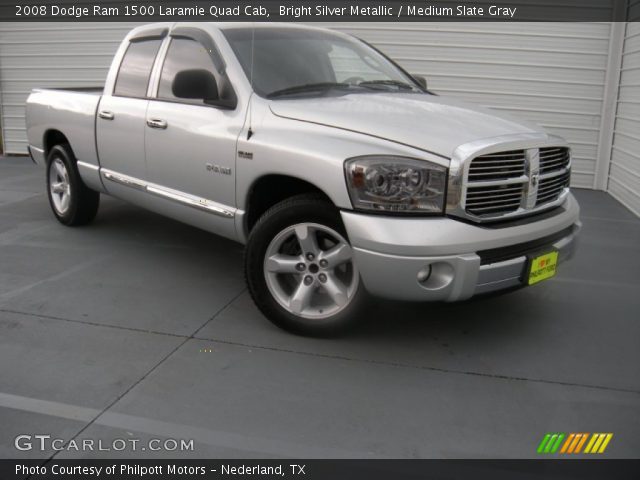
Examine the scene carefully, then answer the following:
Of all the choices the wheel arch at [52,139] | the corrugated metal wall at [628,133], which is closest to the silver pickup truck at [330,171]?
the wheel arch at [52,139]

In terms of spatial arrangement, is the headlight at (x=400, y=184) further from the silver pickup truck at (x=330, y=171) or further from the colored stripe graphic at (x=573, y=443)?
the colored stripe graphic at (x=573, y=443)

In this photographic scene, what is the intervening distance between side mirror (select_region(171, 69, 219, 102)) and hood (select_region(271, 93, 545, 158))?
0.47 meters

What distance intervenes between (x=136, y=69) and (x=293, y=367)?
9.83 ft

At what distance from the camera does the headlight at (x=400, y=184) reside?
11.1ft

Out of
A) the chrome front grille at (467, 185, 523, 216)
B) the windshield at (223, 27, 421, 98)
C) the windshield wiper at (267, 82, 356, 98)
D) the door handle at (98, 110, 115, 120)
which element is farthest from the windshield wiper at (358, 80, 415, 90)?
the door handle at (98, 110, 115, 120)

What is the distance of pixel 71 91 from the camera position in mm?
6254

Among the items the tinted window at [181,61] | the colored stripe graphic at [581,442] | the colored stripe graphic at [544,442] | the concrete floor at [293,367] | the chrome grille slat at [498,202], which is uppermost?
the tinted window at [181,61]

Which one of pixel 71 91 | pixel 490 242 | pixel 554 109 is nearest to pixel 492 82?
pixel 554 109

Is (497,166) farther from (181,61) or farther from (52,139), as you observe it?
(52,139)

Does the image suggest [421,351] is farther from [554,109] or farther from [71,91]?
[554,109]

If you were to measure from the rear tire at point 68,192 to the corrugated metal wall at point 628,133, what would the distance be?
5.97 meters

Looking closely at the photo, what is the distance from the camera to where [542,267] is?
12.3 ft

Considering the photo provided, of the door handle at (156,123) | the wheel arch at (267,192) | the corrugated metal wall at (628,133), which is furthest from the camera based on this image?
the corrugated metal wall at (628,133)

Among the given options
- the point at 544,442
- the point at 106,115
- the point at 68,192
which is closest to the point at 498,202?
the point at 544,442
